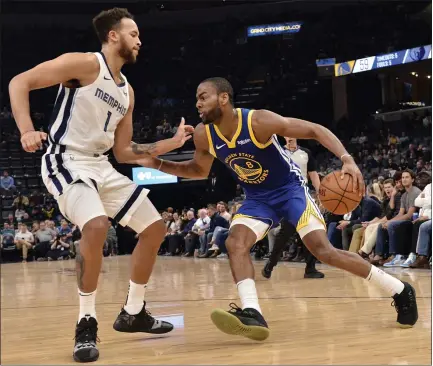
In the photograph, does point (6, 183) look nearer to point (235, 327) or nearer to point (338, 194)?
point (338, 194)

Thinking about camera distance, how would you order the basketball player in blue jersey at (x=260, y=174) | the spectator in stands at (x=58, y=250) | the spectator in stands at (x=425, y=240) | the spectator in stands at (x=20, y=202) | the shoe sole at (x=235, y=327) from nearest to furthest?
the shoe sole at (x=235, y=327) → the basketball player in blue jersey at (x=260, y=174) → the spectator in stands at (x=425, y=240) → the spectator in stands at (x=58, y=250) → the spectator in stands at (x=20, y=202)

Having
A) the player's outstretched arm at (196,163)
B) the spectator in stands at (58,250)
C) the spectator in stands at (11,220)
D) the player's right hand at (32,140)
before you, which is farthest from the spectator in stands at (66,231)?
the player's right hand at (32,140)

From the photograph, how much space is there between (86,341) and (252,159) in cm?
157

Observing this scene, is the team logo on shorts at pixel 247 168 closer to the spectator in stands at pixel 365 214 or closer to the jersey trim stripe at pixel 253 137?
the jersey trim stripe at pixel 253 137

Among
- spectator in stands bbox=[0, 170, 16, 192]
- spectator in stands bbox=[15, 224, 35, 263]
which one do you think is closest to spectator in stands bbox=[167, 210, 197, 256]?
spectator in stands bbox=[15, 224, 35, 263]

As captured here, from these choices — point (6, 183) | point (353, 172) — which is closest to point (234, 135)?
point (353, 172)

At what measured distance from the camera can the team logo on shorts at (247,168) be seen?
4.63 metres

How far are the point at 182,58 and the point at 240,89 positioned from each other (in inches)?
106

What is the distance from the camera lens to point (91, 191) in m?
3.98

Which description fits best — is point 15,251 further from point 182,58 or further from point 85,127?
point 85,127

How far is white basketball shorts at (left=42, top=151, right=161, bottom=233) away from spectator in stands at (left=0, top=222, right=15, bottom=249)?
45.9ft

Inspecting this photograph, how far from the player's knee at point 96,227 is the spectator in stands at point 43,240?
45.3 ft

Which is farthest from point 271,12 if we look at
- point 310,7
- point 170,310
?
point 170,310

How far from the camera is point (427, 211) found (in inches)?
353
